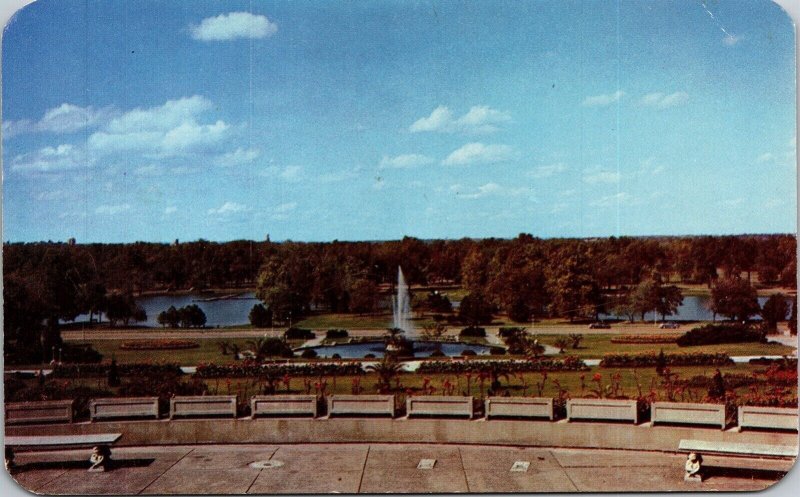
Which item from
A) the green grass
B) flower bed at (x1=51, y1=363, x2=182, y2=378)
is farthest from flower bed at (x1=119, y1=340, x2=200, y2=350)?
the green grass

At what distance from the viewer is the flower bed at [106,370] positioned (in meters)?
11.9

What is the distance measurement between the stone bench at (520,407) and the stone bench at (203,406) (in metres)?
3.58

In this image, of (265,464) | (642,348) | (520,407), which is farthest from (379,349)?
(642,348)

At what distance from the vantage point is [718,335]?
39.4 ft

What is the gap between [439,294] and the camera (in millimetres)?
12242

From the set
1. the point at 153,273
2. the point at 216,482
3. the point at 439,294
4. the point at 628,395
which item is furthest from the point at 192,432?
the point at 628,395

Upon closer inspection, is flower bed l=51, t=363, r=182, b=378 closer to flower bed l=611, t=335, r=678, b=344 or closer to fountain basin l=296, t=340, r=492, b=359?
fountain basin l=296, t=340, r=492, b=359

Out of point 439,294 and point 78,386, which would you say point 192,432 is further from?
point 439,294

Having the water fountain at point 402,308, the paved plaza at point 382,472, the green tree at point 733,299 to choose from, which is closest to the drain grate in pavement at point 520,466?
the paved plaza at point 382,472

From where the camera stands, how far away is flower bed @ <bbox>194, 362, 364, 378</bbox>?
12.1 m

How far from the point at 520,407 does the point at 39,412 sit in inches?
258

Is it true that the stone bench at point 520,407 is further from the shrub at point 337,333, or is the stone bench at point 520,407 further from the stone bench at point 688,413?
the shrub at point 337,333

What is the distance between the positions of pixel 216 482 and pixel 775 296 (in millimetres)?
7945

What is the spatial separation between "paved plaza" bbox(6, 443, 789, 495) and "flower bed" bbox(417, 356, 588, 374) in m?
1.22
